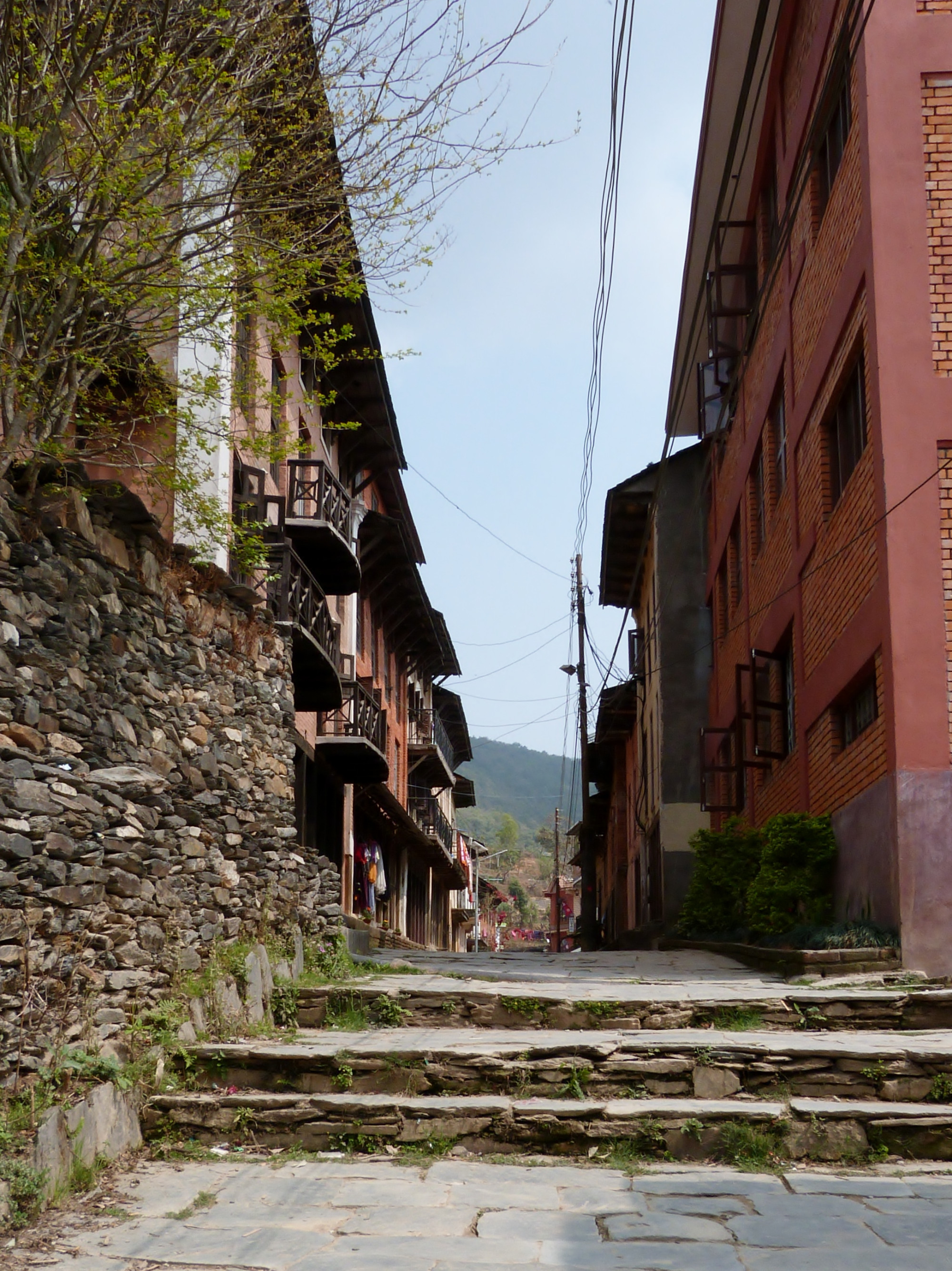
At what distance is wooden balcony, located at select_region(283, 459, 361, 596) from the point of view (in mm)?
17875

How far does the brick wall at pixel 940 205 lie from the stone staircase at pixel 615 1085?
18.5ft

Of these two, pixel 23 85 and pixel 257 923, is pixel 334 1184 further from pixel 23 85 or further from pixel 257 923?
pixel 23 85

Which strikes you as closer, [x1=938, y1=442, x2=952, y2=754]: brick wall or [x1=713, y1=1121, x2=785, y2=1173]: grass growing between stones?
[x1=713, y1=1121, x2=785, y2=1173]: grass growing between stones

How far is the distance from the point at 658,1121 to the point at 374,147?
694 centimetres

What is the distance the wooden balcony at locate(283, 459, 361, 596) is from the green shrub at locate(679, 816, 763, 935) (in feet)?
22.1

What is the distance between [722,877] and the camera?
16734mm

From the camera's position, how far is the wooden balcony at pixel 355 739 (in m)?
20.9

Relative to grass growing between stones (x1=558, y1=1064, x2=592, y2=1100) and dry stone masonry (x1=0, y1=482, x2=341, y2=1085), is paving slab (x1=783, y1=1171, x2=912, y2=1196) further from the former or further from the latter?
dry stone masonry (x1=0, y1=482, x2=341, y2=1085)

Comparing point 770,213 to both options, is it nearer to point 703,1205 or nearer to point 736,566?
point 736,566

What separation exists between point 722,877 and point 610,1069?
958cm

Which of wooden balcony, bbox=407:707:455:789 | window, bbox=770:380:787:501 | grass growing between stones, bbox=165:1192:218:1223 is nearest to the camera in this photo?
grass growing between stones, bbox=165:1192:218:1223

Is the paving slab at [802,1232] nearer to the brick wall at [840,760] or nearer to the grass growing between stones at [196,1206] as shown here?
the grass growing between stones at [196,1206]

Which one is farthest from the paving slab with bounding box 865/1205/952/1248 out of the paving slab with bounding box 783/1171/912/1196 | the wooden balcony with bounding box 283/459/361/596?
the wooden balcony with bounding box 283/459/361/596

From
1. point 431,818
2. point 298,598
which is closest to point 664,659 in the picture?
point 298,598
